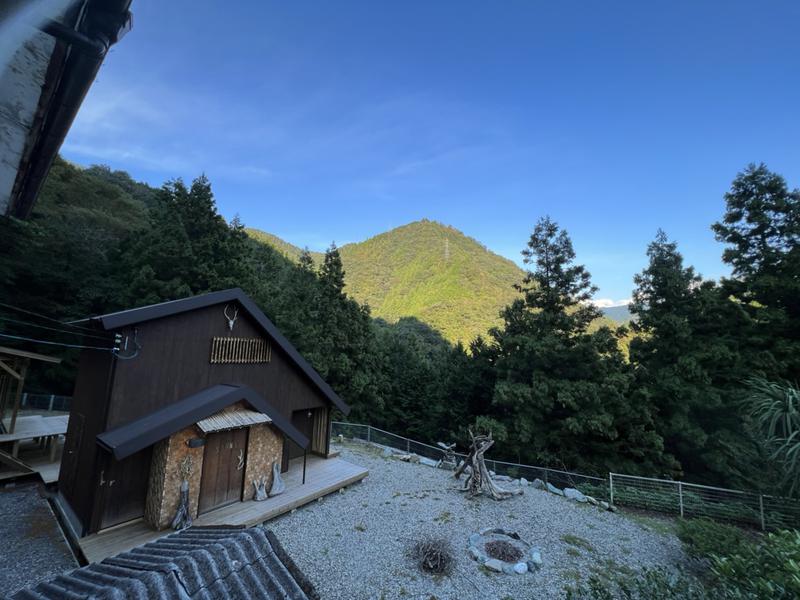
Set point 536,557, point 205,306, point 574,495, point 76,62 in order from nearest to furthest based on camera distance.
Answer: point 76,62 < point 536,557 < point 205,306 < point 574,495

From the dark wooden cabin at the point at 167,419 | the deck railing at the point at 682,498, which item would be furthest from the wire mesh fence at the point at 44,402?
the deck railing at the point at 682,498

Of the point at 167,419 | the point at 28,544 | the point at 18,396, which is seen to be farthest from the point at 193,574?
the point at 18,396

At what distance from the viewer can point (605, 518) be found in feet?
31.8

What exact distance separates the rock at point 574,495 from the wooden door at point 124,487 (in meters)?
12.0

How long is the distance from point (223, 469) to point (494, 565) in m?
6.60

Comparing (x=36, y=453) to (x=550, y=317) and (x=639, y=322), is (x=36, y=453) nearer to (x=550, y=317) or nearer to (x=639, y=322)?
(x=550, y=317)

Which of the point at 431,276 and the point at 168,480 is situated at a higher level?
the point at 431,276

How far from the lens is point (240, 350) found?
973 cm

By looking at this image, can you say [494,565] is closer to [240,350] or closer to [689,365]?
[240,350]

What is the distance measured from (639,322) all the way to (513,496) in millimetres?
12102

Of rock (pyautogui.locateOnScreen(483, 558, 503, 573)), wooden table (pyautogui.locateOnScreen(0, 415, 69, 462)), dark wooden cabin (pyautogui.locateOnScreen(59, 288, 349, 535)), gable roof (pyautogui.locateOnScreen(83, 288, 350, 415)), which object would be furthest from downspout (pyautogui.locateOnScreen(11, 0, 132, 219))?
wooden table (pyautogui.locateOnScreen(0, 415, 69, 462))

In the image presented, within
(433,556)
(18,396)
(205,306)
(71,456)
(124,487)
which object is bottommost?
(433,556)

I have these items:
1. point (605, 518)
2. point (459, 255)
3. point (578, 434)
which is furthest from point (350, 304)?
point (459, 255)

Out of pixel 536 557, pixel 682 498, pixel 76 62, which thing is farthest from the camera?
pixel 682 498
